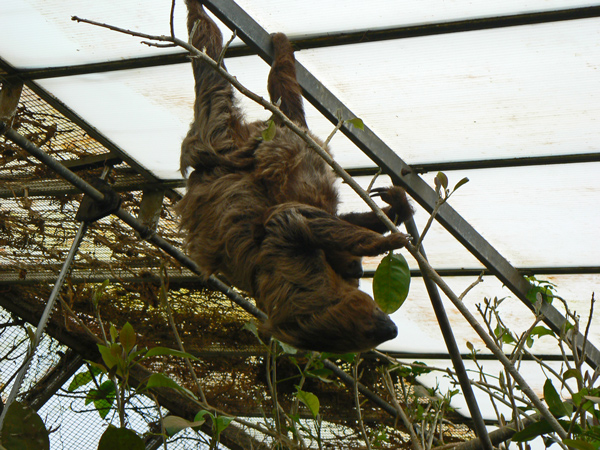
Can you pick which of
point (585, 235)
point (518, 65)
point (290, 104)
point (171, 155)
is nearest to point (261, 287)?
point (290, 104)

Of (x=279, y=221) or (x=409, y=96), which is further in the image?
(x=409, y=96)

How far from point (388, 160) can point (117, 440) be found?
319cm

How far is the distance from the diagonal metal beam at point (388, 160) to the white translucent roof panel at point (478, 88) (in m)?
0.17

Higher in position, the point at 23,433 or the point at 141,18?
the point at 141,18

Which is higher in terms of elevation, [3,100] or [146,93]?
[146,93]

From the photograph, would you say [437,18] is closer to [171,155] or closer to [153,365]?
[171,155]

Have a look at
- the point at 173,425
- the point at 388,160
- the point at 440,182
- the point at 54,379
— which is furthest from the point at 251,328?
the point at 54,379

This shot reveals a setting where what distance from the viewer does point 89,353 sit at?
595 centimetres

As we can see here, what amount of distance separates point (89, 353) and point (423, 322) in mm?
3364

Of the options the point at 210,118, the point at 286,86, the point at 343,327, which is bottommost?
the point at 343,327

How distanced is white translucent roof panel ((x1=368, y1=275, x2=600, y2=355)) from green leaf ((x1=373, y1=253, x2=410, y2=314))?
12.4ft

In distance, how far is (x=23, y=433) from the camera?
139 centimetres

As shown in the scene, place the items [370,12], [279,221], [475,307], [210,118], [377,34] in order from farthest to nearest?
[475,307]
[377,34]
[370,12]
[210,118]
[279,221]

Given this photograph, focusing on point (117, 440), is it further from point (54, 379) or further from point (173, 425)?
point (54, 379)
